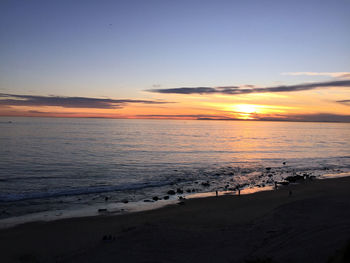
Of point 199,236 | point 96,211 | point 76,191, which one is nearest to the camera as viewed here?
point 199,236

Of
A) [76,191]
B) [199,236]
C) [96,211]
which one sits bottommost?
[76,191]

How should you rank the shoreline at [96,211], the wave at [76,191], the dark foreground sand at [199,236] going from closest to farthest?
the dark foreground sand at [199,236] → the shoreline at [96,211] → the wave at [76,191]

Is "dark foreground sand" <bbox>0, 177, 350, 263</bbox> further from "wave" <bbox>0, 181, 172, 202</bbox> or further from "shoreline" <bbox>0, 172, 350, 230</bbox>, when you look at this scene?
"wave" <bbox>0, 181, 172, 202</bbox>

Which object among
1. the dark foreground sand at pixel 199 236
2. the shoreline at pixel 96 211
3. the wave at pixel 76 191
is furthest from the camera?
the wave at pixel 76 191

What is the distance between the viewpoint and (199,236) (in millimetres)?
13258

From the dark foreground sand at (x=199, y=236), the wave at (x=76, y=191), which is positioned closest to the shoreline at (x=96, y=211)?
the dark foreground sand at (x=199, y=236)

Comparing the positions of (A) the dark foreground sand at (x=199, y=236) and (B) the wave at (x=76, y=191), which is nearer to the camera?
(A) the dark foreground sand at (x=199, y=236)

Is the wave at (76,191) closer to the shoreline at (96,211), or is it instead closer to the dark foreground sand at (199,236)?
the shoreline at (96,211)

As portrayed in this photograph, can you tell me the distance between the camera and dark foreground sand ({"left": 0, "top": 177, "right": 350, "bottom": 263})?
10883 millimetres

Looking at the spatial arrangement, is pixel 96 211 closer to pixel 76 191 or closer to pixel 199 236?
pixel 76 191

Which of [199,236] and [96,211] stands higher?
[199,236]

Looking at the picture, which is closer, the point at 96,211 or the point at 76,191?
the point at 96,211

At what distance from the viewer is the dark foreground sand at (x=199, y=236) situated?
10883 mm

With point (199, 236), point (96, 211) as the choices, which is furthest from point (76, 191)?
point (199, 236)
